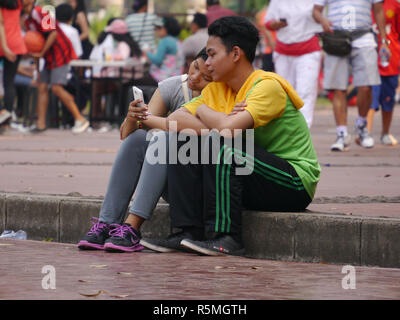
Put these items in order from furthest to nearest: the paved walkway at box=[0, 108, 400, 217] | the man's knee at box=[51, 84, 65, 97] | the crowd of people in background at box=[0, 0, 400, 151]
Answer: the man's knee at box=[51, 84, 65, 97], the crowd of people in background at box=[0, 0, 400, 151], the paved walkway at box=[0, 108, 400, 217]

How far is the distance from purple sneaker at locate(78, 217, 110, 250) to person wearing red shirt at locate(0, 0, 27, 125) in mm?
7508

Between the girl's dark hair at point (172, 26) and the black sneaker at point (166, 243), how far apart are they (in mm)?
9544

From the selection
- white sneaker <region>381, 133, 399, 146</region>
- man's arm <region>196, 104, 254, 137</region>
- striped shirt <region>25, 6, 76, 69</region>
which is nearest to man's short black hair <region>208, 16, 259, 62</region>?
man's arm <region>196, 104, 254, 137</region>

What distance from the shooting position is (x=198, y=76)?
5.93 metres

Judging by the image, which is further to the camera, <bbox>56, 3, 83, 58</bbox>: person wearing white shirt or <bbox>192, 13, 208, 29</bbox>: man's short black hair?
<bbox>56, 3, 83, 58</bbox>: person wearing white shirt

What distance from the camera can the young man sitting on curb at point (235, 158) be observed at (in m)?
5.32

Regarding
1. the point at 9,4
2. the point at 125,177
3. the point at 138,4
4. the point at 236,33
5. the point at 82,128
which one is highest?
the point at 138,4

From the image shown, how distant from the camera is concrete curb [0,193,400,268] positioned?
5184 millimetres

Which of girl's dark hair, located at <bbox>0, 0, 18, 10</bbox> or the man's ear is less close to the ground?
girl's dark hair, located at <bbox>0, 0, 18, 10</bbox>

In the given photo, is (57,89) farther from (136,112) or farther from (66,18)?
(136,112)

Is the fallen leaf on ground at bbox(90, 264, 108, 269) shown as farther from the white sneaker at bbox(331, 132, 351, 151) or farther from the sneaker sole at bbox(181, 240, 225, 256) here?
the white sneaker at bbox(331, 132, 351, 151)

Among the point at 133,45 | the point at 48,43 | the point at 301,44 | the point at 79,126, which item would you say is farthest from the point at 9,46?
the point at 301,44

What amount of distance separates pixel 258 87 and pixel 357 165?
12.4 ft

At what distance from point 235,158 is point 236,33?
2.52 feet
